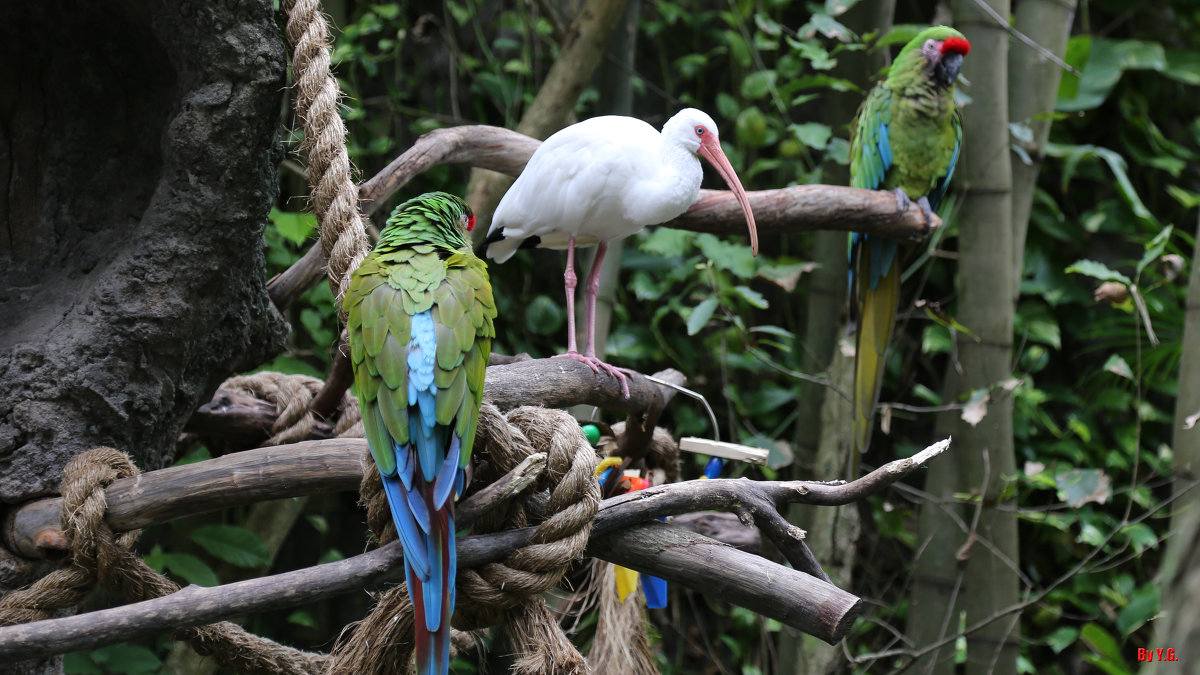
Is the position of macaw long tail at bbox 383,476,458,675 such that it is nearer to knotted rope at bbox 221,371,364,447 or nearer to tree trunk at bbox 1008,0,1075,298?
knotted rope at bbox 221,371,364,447

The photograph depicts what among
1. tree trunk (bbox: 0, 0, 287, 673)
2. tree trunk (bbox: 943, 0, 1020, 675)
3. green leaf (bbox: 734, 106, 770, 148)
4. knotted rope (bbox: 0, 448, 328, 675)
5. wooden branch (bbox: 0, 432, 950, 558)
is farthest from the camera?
green leaf (bbox: 734, 106, 770, 148)

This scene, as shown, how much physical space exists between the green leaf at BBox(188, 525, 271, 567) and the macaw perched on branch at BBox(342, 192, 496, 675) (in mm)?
1432

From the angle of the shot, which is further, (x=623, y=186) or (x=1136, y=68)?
(x=1136, y=68)

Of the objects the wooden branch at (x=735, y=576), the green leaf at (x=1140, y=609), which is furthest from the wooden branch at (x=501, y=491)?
the green leaf at (x=1140, y=609)

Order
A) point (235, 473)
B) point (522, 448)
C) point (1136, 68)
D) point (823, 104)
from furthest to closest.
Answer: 1. point (823, 104)
2. point (1136, 68)
3. point (235, 473)
4. point (522, 448)

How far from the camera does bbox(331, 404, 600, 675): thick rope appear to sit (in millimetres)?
1022

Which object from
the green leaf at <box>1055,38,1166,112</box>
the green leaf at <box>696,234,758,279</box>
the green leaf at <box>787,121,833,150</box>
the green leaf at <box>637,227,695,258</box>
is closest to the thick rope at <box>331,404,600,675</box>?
the green leaf at <box>696,234,758,279</box>

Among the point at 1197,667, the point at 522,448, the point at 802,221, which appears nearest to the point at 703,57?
the point at 802,221

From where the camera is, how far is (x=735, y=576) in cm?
105

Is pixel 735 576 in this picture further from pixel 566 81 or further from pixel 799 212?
pixel 566 81

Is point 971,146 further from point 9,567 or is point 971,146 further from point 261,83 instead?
point 9,567

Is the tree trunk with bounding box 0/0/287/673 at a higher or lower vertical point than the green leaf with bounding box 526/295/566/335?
higher

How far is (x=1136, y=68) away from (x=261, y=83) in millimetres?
3387

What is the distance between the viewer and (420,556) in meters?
0.96
